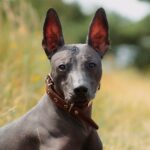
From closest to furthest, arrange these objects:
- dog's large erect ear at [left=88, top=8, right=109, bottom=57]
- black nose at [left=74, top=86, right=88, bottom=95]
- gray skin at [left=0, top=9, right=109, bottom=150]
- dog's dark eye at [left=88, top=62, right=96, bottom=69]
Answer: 1. black nose at [left=74, top=86, right=88, bottom=95]
2. gray skin at [left=0, top=9, right=109, bottom=150]
3. dog's dark eye at [left=88, top=62, right=96, bottom=69]
4. dog's large erect ear at [left=88, top=8, right=109, bottom=57]

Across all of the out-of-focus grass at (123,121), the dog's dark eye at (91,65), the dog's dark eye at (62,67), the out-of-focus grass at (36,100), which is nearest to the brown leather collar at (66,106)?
the dog's dark eye at (62,67)

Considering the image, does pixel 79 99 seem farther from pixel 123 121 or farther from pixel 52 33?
pixel 123 121

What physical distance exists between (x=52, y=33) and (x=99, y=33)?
40 centimetres

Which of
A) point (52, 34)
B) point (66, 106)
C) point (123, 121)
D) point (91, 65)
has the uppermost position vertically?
point (52, 34)

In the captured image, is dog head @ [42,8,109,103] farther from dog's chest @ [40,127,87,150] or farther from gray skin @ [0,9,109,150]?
dog's chest @ [40,127,87,150]

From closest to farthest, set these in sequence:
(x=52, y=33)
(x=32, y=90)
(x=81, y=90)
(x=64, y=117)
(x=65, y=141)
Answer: (x=81, y=90) → (x=65, y=141) → (x=64, y=117) → (x=52, y=33) → (x=32, y=90)

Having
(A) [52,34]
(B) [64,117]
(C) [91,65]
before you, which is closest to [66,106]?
(B) [64,117]

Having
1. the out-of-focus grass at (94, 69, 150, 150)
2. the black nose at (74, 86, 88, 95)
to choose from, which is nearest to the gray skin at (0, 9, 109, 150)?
the black nose at (74, 86, 88, 95)

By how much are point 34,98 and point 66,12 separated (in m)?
15.9

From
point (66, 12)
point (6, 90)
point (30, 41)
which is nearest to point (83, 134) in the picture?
point (6, 90)

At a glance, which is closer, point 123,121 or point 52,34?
point 52,34

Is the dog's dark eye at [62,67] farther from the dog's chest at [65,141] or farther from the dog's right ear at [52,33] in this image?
the dog's chest at [65,141]

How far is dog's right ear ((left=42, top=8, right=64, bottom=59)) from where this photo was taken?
6422 millimetres

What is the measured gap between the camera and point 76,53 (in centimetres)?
618
